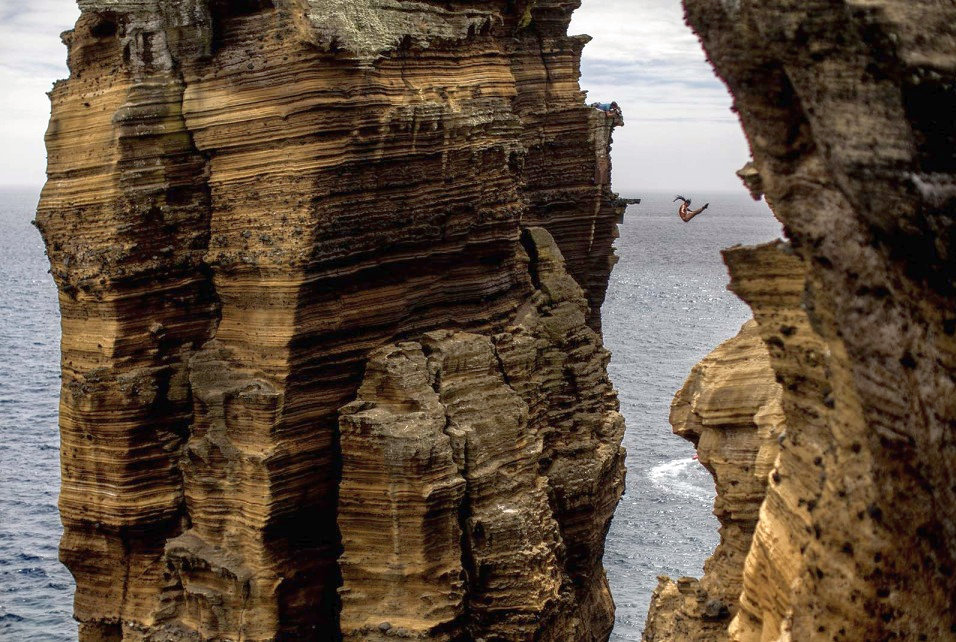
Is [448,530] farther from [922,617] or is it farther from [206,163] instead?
[922,617]

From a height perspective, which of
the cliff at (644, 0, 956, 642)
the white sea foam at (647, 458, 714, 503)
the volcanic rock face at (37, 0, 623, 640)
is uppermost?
the white sea foam at (647, 458, 714, 503)

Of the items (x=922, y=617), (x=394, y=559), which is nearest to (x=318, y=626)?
(x=394, y=559)

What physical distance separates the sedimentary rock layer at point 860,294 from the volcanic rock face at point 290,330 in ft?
33.4

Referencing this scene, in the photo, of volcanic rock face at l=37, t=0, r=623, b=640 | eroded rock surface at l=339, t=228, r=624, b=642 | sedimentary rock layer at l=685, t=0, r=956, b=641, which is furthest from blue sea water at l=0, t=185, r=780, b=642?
sedimentary rock layer at l=685, t=0, r=956, b=641

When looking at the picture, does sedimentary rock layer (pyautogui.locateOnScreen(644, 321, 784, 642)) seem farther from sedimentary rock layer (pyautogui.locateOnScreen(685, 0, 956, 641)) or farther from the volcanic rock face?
sedimentary rock layer (pyautogui.locateOnScreen(685, 0, 956, 641))

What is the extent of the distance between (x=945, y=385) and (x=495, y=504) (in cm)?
1301

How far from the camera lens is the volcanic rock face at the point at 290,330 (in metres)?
19.8

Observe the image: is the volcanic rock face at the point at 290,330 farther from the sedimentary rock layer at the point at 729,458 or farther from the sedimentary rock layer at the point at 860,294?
the sedimentary rock layer at the point at 860,294

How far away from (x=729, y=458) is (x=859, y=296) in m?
7.82

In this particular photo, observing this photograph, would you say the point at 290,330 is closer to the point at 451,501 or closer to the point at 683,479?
the point at 451,501

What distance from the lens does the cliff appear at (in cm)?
814

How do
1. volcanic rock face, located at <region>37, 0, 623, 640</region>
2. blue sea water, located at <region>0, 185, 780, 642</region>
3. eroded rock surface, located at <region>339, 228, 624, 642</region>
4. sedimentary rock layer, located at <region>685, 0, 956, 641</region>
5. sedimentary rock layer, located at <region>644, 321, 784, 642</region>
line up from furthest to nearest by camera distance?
blue sea water, located at <region>0, 185, 780, 642</region>, volcanic rock face, located at <region>37, 0, 623, 640</region>, eroded rock surface, located at <region>339, 228, 624, 642</region>, sedimentary rock layer, located at <region>644, 321, 784, 642</region>, sedimentary rock layer, located at <region>685, 0, 956, 641</region>

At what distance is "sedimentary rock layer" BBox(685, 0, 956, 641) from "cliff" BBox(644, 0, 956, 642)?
1cm

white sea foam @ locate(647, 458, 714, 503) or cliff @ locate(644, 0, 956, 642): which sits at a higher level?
white sea foam @ locate(647, 458, 714, 503)
